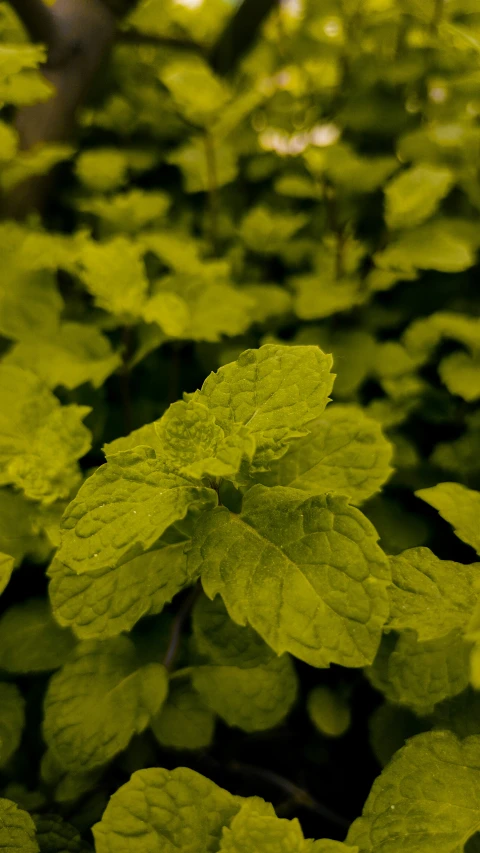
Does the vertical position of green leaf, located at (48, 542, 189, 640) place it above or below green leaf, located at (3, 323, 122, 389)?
below

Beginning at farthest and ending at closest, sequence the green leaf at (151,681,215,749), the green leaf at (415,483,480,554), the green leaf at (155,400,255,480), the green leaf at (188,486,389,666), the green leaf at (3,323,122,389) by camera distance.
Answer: the green leaf at (3,323,122,389) < the green leaf at (151,681,215,749) < the green leaf at (415,483,480,554) < the green leaf at (155,400,255,480) < the green leaf at (188,486,389,666)

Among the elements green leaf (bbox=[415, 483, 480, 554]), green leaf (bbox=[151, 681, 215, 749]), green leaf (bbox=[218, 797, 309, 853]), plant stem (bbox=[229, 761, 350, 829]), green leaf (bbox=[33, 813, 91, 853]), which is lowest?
plant stem (bbox=[229, 761, 350, 829])

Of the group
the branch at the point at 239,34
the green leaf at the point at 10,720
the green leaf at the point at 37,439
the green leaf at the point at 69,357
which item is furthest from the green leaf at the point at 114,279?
the branch at the point at 239,34

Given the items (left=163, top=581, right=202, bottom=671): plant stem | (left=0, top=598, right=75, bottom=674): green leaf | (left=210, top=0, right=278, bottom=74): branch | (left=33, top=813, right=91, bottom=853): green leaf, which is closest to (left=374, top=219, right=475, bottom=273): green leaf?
(left=163, top=581, right=202, bottom=671): plant stem

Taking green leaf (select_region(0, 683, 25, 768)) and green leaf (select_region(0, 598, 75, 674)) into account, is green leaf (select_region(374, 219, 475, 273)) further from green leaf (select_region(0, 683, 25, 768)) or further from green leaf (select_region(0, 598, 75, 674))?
green leaf (select_region(0, 683, 25, 768))

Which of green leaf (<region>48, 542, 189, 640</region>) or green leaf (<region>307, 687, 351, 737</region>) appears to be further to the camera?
green leaf (<region>307, 687, 351, 737</region>)

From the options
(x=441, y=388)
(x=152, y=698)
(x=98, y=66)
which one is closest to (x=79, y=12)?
(x=98, y=66)
